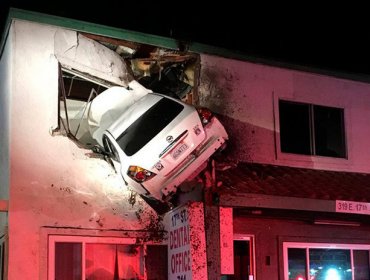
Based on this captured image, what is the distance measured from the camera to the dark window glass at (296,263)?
41.0ft

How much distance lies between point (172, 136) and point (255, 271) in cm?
381

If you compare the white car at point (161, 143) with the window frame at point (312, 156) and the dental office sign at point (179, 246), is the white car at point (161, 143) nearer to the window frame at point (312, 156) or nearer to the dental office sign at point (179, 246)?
the dental office sign at point (179, 246)

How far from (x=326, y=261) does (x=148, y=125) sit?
5.46m

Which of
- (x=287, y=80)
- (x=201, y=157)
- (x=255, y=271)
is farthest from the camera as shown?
(x=287, y=80)

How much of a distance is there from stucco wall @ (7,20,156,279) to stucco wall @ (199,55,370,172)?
2.71 metres

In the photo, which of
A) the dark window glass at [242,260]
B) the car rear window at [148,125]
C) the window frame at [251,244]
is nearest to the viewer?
the car rear window at [148,125]

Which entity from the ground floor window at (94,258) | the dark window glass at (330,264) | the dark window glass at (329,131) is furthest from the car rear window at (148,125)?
the dark window glass at (330,264)

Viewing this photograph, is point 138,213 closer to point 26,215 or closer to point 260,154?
point 26,215

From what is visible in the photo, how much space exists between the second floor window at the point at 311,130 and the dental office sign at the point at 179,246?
3.76m

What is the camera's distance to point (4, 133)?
420 inches

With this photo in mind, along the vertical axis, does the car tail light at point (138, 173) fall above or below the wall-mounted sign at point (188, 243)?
above

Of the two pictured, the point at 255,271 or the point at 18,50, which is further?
the point at 255,271

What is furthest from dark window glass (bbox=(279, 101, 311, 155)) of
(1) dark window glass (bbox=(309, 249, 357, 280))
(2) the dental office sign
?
(2) the dental office sign

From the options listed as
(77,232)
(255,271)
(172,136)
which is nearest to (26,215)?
(77,232)
